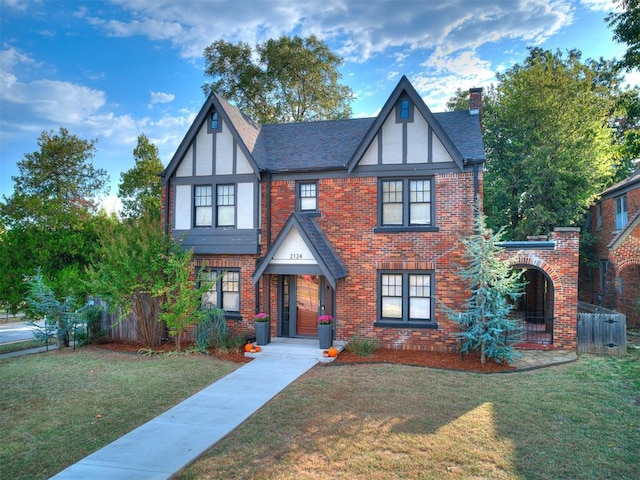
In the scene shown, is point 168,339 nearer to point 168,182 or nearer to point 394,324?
point 168,182

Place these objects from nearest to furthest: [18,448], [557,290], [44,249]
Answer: [18,448] < [557,290] < [44,249]

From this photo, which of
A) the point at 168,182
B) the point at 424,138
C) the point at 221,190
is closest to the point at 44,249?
the point at 168,182

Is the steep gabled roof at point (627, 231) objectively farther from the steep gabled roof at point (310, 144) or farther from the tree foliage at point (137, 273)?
the tree foliage at point (137, 273)

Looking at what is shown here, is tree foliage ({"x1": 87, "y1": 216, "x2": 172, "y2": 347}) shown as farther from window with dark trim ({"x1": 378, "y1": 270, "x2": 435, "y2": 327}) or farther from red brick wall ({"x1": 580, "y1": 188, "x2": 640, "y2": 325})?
red brick wall ({"x1": 580, "y1": 188, "x2": 640, "y2": 325})

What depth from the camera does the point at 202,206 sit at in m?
15.3

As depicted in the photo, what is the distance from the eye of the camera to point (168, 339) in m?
15.5

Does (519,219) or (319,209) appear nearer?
(319,209)

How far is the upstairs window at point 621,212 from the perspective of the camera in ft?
72.0

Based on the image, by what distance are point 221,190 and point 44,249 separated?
8010mm

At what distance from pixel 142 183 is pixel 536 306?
22762mm

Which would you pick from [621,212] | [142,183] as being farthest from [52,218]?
[621,212]

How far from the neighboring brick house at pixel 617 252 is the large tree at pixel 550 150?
142cm

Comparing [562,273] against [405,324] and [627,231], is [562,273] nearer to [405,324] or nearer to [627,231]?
[405,324]

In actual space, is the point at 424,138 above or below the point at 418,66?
below
